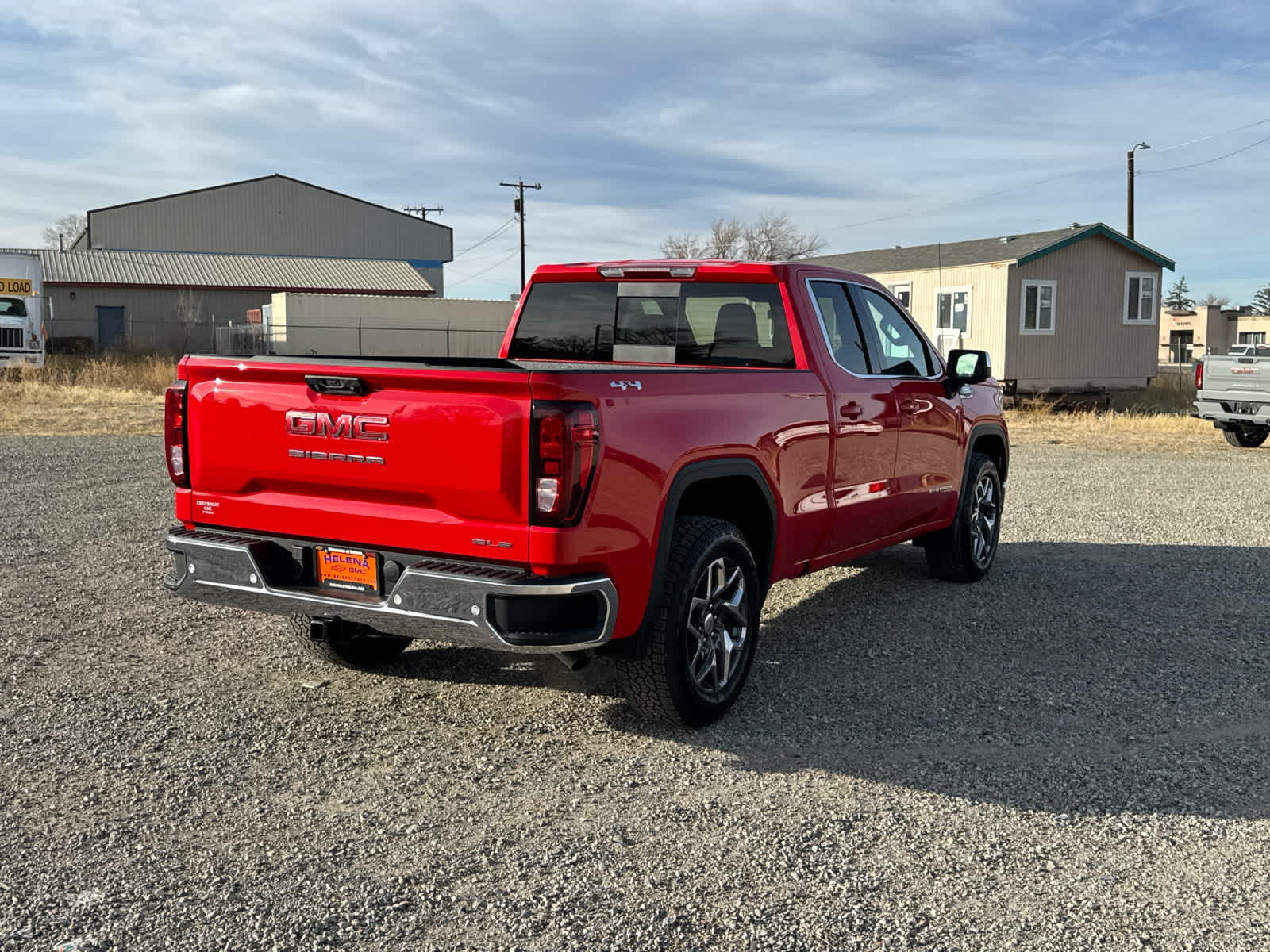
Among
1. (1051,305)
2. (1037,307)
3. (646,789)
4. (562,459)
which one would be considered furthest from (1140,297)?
(562,459)

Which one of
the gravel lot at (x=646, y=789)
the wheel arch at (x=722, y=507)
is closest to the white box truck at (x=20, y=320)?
the gravel lot at (x=646, y=789)

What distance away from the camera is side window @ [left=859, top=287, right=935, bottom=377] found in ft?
20.3

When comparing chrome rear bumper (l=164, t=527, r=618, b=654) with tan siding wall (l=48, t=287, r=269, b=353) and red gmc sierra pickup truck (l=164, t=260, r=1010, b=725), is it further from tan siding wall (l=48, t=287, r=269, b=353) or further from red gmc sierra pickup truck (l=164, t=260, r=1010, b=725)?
tan siding wall (l=48, t=287, r=269, b=353)

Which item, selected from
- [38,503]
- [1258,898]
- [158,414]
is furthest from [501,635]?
[158,414]

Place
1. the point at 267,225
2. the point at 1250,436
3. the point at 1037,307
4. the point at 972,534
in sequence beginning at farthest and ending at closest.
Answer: the point at 267,225 → the point at 1037,307 → the point at 1250,436 → the point at 972,534

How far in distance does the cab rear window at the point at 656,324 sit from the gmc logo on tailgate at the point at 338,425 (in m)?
2.03

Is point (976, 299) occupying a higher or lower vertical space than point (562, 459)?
higher

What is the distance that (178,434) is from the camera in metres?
4.64

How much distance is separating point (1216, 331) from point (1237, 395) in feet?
198

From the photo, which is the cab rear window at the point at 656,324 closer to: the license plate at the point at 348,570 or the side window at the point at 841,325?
the side window at the point at 841,325

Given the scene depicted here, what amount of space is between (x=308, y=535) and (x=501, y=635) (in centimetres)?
93

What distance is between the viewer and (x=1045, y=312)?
26141 millimetres

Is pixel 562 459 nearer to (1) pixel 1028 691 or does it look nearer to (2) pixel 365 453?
(2) pixel 365 453

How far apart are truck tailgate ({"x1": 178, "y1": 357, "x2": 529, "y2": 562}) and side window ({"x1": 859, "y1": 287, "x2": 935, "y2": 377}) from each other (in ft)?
9.14
